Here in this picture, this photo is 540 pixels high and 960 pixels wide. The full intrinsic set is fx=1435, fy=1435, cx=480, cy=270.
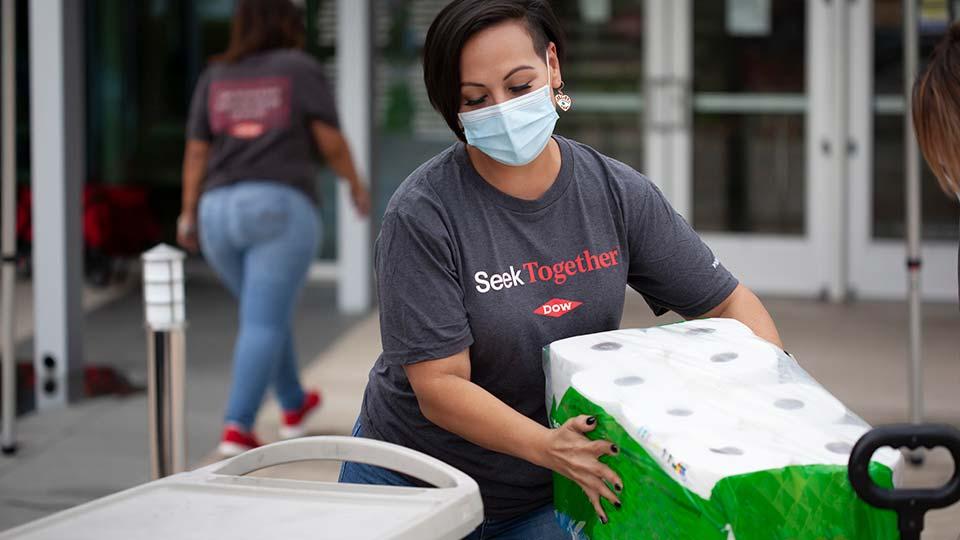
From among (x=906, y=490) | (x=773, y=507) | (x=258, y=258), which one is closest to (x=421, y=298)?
(x=773, y=507)

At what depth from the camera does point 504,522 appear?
8.61 feet

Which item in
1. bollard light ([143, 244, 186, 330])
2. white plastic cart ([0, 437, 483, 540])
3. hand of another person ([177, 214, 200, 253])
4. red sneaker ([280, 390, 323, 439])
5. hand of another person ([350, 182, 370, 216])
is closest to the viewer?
white plastic cart ([0, 437, 483, 540])

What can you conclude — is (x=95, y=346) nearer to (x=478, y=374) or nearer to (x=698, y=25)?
(x=698, y=25)

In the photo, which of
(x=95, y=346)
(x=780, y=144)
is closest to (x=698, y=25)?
(x=780, y=144)

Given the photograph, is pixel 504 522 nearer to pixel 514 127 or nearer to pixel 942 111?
pixel 514 127

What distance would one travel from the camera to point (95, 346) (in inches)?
322

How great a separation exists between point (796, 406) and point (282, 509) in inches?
30.3

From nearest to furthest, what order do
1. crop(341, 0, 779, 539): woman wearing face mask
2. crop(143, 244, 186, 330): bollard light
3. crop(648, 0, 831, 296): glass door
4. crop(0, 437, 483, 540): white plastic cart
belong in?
crop(0, 437, 483, 540): white plastic cart < crop(341, 0, 779, 539): woman wearing face mask < crop(143, 244, 186, 330): bollard light < crop(648, 0, 831, 296): glass door

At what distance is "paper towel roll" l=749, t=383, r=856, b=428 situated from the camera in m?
2.06

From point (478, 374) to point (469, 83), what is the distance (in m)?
0.50

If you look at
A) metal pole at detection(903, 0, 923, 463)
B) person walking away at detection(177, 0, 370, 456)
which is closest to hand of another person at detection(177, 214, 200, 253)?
person walking away at detection(177, 0, 370, 456)

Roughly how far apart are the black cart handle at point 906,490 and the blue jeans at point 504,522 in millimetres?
780

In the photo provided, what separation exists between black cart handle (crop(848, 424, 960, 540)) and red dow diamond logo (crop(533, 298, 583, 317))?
2.14 feet

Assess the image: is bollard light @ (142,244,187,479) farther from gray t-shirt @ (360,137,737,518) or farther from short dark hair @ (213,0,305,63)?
gray t-shirt @ (360,137,737,518)
